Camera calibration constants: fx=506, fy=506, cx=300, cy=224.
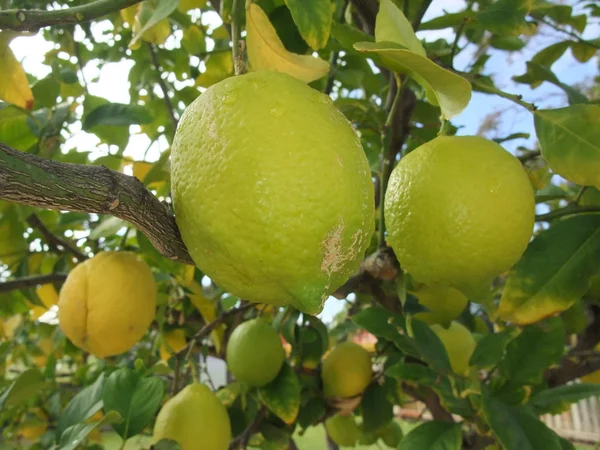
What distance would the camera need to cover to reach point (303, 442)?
364 centimetres

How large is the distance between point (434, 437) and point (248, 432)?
0.50 metres

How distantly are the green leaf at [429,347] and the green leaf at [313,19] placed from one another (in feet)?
1.96

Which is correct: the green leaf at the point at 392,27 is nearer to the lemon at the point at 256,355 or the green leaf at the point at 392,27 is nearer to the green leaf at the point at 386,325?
the green leaf at the point at 386,325

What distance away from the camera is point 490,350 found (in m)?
0.91

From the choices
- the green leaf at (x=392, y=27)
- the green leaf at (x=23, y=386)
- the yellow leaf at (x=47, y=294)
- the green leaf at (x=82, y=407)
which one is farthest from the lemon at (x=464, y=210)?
the yellow leaf at (x=47, y=294)

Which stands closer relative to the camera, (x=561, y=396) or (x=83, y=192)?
(x=83, y=192)

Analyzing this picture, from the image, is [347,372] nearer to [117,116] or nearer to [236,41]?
[117,116]

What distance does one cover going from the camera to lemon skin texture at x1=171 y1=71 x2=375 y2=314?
Result: 41cm

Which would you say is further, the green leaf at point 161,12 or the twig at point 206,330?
the twig at point 206,330

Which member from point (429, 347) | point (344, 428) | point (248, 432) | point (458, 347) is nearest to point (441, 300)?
point (429, 347)

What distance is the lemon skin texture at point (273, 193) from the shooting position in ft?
1.34

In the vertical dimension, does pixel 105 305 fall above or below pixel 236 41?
below

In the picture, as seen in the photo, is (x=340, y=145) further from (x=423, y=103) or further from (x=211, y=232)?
(x=423, y=103)

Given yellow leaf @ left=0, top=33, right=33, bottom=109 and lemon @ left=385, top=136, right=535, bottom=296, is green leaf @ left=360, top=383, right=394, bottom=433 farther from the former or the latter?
yellow leaf @ left=0, top=33, right=33, bottom=109
